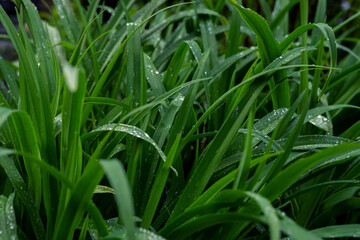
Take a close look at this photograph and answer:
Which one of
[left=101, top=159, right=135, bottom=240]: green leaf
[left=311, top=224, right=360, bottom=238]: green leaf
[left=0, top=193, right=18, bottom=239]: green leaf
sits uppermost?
[left=101, top=159, right=135, bottom=240]: green leaf

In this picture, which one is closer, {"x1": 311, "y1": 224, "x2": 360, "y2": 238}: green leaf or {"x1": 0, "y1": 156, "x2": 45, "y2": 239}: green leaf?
{"x1": 311, "y1": 224, "x2": 360, "y2": 238}: green leaf

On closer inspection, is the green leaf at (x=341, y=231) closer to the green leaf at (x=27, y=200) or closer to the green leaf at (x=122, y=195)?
the green leaf at (x=122, y=195)

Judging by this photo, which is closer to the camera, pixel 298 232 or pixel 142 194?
pixel 298 232

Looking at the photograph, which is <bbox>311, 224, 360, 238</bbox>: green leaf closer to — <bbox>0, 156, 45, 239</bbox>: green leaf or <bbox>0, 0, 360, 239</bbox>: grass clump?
<bbox>0, 0, 360, 239</bbox>: grass clump

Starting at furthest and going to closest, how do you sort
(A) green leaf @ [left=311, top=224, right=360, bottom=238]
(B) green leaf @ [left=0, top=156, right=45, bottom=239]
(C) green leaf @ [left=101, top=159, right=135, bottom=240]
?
1. (B) green leaf @ [left=0, top=156, right=45, bottom=239]
2. (A) green leaf @ [left=311, top=224, right=360, bottom=238]
3. (C) green leaf @ [left=101, top=159, right=135, bottom=240]

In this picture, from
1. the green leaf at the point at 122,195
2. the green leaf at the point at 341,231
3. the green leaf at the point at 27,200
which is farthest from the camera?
the green leaf at the point at 27,200

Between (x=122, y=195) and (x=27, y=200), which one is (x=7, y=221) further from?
(x=122, y=195)

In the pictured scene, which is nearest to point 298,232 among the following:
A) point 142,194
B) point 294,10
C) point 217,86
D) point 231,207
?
point 231,207

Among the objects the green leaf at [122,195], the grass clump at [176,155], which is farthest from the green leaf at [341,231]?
the green leaf at [122,195]

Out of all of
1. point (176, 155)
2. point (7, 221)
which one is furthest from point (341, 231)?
point (7, 221)

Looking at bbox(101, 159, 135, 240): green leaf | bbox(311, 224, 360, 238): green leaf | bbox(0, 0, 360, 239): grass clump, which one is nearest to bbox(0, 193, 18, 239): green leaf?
bbox(0, 0, 360, 239): grass clump

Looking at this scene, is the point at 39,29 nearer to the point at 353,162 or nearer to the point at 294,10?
the point at 353,162
